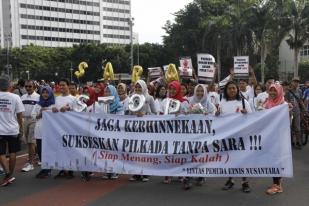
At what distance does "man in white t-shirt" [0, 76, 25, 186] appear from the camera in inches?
350

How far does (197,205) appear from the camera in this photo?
7238 mm

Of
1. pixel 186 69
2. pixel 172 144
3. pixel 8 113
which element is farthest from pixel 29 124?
pixel 186 69

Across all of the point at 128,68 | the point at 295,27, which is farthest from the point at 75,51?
the point at 295,27

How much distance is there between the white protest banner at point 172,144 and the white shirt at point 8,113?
0.59 metres

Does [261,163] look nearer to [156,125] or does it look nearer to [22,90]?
[156,125]

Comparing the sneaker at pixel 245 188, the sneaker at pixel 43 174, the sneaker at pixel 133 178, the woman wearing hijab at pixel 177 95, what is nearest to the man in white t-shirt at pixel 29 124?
the sneaker at pixel 43 174

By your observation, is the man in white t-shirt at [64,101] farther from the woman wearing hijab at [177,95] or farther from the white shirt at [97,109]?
the woman wearing hijab at [177,95]

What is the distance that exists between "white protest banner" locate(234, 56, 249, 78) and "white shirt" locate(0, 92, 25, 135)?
25.9 feet

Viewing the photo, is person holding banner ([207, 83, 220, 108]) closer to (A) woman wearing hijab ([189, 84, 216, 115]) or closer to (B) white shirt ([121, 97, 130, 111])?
(B) white shirt ([121, 97, 130, 111])

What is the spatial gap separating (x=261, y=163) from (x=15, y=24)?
434 ft

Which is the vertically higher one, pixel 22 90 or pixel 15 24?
pixel 15 24

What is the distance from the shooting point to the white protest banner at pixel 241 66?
15227 millimetres

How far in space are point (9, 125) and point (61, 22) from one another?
445 ft

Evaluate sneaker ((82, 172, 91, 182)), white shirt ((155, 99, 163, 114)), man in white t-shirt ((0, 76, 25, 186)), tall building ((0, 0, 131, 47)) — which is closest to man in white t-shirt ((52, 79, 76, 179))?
sneaker ((82, 172, 91, 182))
